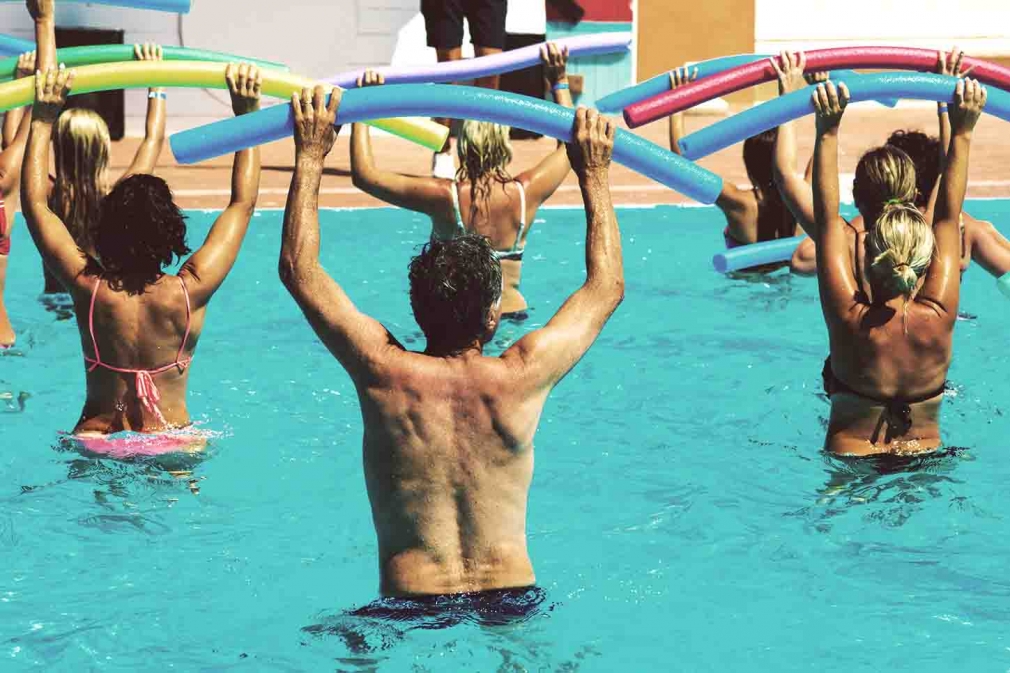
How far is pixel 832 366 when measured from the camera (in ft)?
20.3

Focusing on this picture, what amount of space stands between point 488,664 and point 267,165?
1041 cm

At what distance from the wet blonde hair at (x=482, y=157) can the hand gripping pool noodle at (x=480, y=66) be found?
2.37ft

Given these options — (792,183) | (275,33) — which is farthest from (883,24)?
(792,183)

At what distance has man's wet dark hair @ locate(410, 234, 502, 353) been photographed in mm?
4398

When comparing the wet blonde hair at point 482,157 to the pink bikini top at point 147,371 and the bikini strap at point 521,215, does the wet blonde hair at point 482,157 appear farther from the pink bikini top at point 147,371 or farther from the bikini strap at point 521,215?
the pink bikini top at point 147,371

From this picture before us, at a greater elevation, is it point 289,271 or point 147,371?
point 289,271

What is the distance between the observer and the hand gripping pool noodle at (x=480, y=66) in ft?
23.2

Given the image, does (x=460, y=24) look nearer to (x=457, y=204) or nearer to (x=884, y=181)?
(x=457, y=204)

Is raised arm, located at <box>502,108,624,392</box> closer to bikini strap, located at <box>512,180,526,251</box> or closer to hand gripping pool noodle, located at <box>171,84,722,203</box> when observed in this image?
hand gripping pool noodle, located at <box>171,84,722,203</box>

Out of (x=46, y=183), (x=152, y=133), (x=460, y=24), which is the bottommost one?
(x=46, y=183)

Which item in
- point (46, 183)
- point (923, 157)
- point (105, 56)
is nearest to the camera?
point (46, 183)

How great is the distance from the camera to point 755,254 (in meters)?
8.60

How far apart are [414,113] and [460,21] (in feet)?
28.7

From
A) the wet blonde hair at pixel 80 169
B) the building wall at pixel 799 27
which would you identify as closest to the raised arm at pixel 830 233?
the wet blonde hair at pixel 80 169
